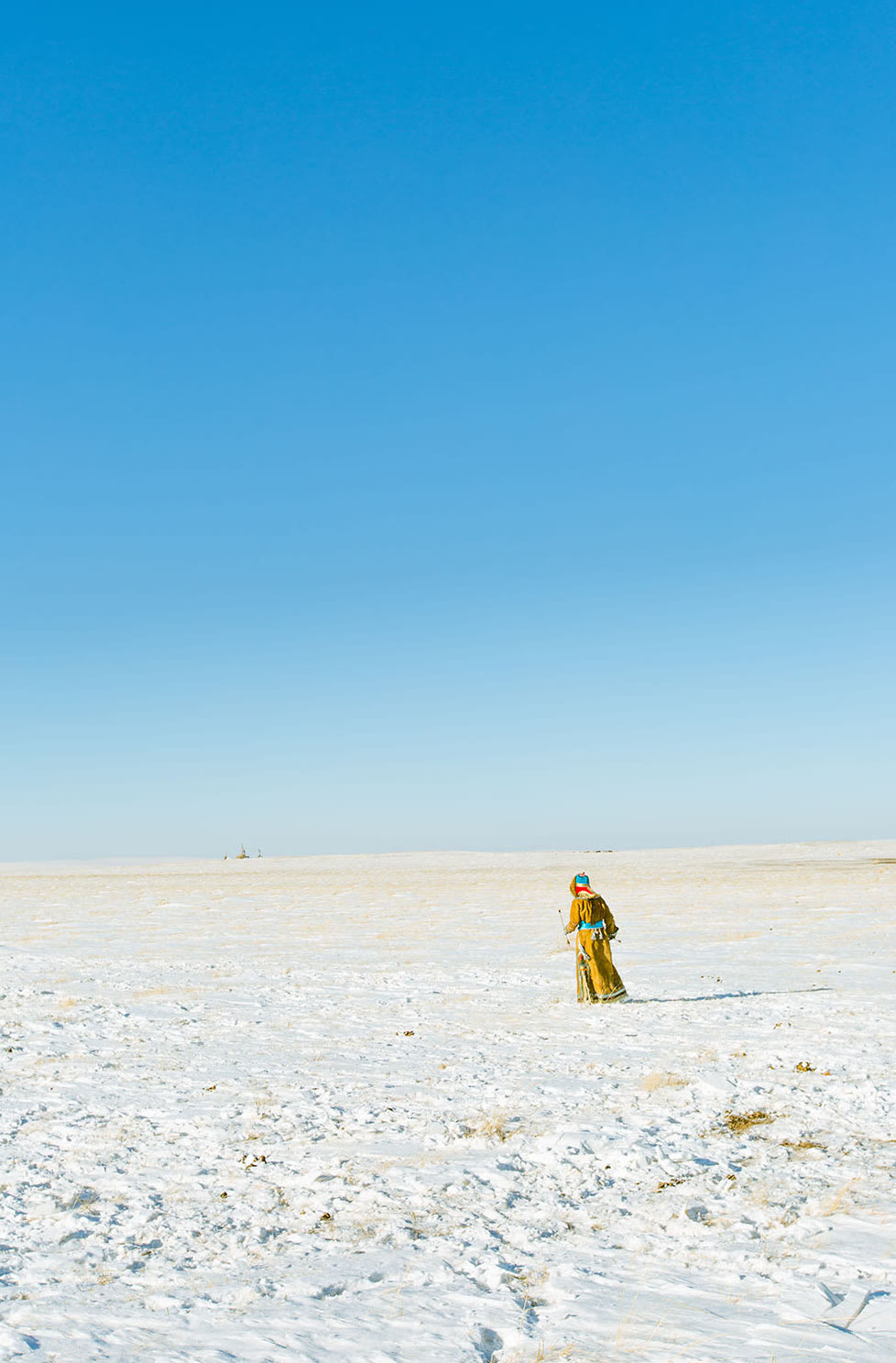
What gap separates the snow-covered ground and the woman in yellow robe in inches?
17.4

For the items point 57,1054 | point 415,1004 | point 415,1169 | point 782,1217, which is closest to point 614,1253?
point 782,1217

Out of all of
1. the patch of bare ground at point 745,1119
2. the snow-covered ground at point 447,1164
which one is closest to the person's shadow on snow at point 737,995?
the snow-covered ground at point 447,1164

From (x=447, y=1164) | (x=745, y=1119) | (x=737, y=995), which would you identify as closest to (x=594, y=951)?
(x=737, y=995)

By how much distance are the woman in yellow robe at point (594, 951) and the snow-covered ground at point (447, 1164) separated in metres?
0.44

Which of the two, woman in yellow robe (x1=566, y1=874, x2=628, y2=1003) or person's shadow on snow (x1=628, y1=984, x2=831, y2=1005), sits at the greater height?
woman in yellow robe (x1=566, y1=874, x2=628, y2=1003)

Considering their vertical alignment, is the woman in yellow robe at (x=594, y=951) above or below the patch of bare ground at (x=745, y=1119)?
above

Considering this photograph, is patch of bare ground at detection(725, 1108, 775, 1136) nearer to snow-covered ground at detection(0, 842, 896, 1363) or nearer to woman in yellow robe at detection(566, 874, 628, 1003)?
snow-covered ground at detection(0, 842, 896, 1363)

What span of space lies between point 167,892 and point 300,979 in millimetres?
25361

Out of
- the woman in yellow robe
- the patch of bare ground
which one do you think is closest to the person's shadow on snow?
the woman in yellow robe

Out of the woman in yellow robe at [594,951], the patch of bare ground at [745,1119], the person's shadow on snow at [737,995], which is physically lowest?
the person's shadow on snow at [737,995]

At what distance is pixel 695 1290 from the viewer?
17.4 ft

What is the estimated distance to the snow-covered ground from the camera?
16.4 ft

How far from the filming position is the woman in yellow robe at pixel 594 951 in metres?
14.2

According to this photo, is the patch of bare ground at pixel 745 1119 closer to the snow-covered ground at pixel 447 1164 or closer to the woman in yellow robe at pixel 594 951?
the snow-covered ground at pixel 447 1164
